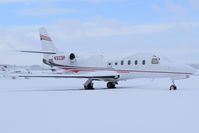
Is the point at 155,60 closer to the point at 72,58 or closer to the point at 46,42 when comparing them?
the point at 72,58

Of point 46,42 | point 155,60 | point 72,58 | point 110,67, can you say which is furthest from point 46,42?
point 155,60

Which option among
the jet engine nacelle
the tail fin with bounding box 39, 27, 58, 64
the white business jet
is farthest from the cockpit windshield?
the tail fin with bounding box 39, 27, 58, 64

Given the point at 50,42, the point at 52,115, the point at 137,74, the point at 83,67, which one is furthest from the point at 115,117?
the point at 50,42

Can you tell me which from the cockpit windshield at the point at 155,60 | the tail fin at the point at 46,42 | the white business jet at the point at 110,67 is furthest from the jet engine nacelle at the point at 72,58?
the cockpit windshield at the point at 155,60

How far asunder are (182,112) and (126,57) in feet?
50.0

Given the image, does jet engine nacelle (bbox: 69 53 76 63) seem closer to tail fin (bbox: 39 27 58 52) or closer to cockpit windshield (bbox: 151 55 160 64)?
tail fin (bbox: 39 27 58 52)

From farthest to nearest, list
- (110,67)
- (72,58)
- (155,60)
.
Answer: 1. (72,58)
2. (110,67)
3. (155,60)

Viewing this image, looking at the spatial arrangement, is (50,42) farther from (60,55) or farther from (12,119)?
(12,119)

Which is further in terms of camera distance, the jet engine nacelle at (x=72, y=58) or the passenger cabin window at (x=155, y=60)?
the jet engine nacelle at (x=72, y=58)

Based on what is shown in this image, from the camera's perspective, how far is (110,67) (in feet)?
84.1

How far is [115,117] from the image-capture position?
29.6 feet

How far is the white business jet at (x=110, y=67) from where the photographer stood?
22.1m

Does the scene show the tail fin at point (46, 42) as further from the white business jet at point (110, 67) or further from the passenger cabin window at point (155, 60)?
the passenger cabin window at point (155, 60)

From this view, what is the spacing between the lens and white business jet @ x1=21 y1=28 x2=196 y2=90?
22075 mm
